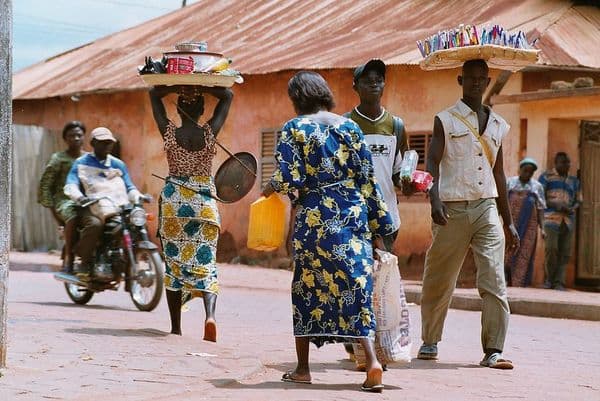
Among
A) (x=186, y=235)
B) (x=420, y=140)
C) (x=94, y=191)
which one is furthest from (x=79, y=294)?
(x=420, y=140)

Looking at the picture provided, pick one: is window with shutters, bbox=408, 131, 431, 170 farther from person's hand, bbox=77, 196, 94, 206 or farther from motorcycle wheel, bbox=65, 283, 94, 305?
person's hand, bbox=77, 196, 94, 206

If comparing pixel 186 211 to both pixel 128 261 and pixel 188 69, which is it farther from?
pixel 128 261

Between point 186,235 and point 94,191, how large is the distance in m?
3.41

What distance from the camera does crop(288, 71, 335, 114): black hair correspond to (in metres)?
7.16

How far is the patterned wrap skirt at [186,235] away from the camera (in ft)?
29.9

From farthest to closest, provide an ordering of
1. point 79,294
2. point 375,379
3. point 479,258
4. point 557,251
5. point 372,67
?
point 557,251, point 79,294, point 479,258, point 372,67, point 375,379

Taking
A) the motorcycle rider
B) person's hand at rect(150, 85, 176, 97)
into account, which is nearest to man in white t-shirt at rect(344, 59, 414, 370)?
person's hand at rect(150, 85, 176, 97)

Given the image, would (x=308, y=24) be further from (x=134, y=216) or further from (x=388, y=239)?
(x=388, y=239)

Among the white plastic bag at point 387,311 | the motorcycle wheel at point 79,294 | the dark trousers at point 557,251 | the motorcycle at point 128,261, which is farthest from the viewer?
the dark trousers at point 557,251

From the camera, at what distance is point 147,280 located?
1200 cm

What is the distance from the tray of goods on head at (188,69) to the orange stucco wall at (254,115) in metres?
7.12

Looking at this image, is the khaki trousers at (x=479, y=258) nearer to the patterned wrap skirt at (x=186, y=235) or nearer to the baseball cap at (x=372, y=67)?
the baseball cap at (x=372, y=67)

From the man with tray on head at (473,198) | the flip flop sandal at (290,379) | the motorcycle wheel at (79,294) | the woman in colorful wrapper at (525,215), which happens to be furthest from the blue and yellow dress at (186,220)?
the woman in colorful wrapper at (525,215)

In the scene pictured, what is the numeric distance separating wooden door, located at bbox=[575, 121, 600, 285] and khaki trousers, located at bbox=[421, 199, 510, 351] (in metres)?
9.62
